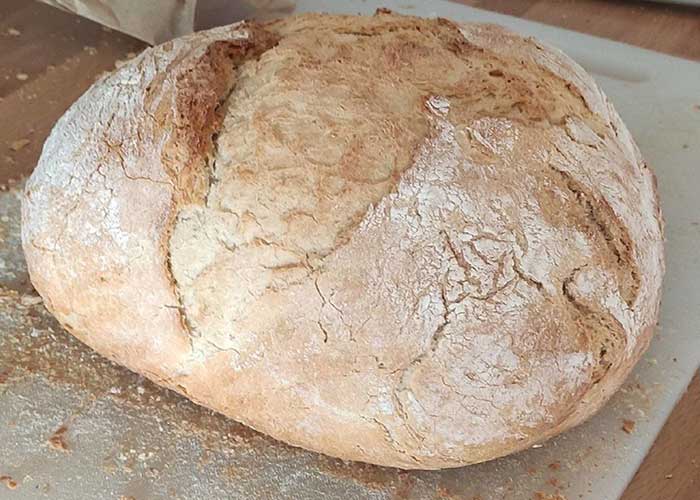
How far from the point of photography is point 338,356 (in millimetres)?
1046

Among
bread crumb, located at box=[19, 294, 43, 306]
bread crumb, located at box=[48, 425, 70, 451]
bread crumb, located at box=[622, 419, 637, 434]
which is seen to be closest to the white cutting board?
bread crumb, located at box=[622, 419, 637, 434]

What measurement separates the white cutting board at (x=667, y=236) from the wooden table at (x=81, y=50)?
4 cm

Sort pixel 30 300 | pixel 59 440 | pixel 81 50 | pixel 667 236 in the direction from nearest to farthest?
pixel 59 440 < pixel 30 300 < pixel 667 236 < pixel 81 50

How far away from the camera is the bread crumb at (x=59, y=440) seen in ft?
3.79

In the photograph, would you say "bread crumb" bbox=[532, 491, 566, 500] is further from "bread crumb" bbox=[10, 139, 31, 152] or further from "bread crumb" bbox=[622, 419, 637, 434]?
"bread crumb" bbox=[10, 139, 31, 152]

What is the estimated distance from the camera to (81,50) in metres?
1.83

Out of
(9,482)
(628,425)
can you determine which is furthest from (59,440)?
(628,425)

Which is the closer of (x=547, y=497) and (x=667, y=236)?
(x=547, y=497)

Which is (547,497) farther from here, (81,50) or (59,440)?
(81,50)

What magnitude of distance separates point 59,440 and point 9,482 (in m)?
0.08

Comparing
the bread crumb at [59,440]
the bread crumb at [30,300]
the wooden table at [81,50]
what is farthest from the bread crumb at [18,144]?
the bread crumb at [59,440]

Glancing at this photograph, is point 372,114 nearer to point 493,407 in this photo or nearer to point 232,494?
point 493,407

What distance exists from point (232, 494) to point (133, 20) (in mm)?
1017

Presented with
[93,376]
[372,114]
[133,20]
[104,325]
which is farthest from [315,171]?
[133,20]
